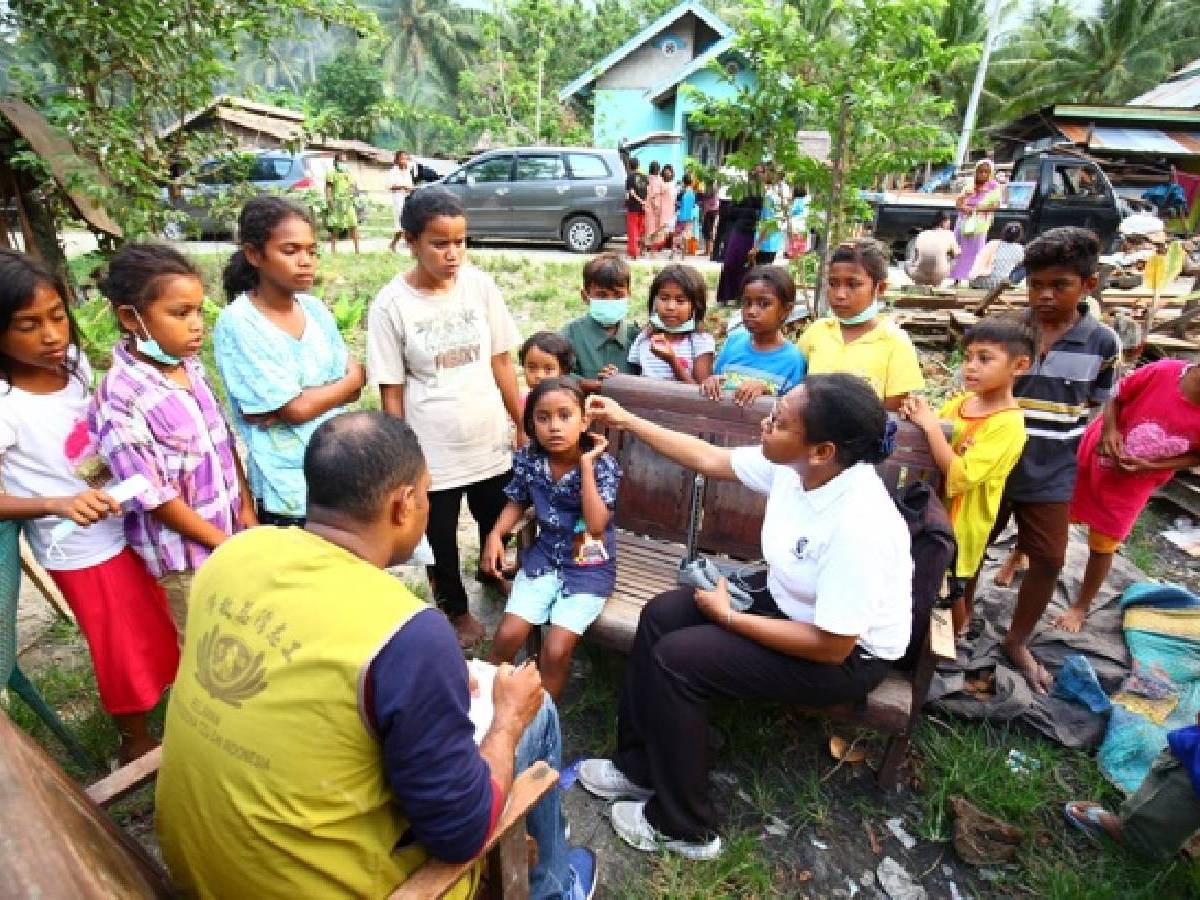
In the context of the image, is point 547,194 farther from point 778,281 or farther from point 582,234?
point 778,281

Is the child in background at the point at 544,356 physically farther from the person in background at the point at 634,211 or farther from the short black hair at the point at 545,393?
the person in background at the point at 634,211

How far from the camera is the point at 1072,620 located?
10.5 ft

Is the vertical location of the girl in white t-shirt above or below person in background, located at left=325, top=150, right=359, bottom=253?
below

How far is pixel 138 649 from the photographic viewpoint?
2.25m

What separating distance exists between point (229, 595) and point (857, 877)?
210cm

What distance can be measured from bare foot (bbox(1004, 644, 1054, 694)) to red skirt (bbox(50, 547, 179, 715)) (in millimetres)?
3344

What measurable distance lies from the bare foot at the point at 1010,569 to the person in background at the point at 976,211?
7.80m

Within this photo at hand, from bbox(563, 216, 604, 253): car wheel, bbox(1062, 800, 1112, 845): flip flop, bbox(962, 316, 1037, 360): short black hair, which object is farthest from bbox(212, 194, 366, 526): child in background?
bbox(563, 216, 604, 253): car wheel

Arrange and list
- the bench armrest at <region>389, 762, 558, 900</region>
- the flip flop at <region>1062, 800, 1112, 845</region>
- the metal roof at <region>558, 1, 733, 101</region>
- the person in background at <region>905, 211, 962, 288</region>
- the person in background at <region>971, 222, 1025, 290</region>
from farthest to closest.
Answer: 1. the metal roof at <region>558, 1, 733, 101</region>
2. the person in background at <region>971, 222, 1025, 290</region>
3. the person in background at <region>905, 211, 962, 288</region>
4. the flip flop at <region>1062, 800, 1112, 845</region>
5. the bench armrest at <region>389, 762, 558, 900</region>

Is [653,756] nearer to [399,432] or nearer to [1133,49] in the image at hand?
[399,432]

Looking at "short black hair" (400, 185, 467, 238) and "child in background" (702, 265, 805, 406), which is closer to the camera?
"short black hair" (400, 185, 467, 238)

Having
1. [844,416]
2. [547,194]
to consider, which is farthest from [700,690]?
[547,194]

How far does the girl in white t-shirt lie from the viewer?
6.25ft

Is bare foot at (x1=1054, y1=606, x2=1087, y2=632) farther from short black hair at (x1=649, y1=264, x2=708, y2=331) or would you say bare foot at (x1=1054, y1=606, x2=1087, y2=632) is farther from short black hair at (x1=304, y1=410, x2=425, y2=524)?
short black hair at (x1=304, y1=410, x2=425, y2=524)
